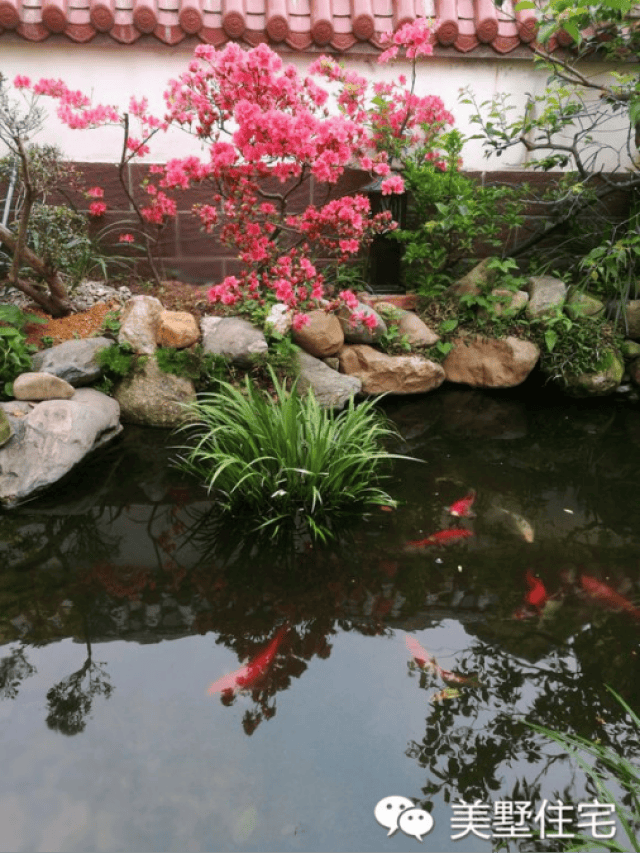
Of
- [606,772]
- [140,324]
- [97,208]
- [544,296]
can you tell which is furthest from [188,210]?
[606,772]

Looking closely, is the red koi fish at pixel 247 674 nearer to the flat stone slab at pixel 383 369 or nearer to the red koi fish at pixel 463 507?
the red koi fish at pixel 463 507

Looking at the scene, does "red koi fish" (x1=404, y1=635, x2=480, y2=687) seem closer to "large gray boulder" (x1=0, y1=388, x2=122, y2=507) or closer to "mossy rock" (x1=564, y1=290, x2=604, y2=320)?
"large gray boulder" (x1=0, y1=388, x2=122, y2=507)

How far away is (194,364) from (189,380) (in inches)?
5.6

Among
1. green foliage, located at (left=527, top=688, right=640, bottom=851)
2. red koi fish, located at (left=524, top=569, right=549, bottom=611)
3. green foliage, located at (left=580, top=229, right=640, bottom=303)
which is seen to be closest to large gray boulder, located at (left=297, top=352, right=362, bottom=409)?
red koi fish, located at (left=524, top=569, right=549, bottom=611)

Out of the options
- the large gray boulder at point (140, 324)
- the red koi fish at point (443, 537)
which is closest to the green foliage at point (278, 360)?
the large gray boulder at point (140, 324)

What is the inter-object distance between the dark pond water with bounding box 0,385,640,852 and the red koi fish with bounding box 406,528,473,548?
0.06m

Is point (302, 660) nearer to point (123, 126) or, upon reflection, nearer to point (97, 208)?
point (123, 126)

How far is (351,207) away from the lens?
5152 millimetres

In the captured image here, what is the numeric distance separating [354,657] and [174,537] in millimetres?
1365

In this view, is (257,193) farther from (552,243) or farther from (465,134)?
(552,243)

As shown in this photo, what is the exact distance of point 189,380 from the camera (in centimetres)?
538

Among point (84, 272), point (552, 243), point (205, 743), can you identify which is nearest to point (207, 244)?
point (84, 272)

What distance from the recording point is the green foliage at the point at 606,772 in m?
2.29

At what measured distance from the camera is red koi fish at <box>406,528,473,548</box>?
4000 mm
